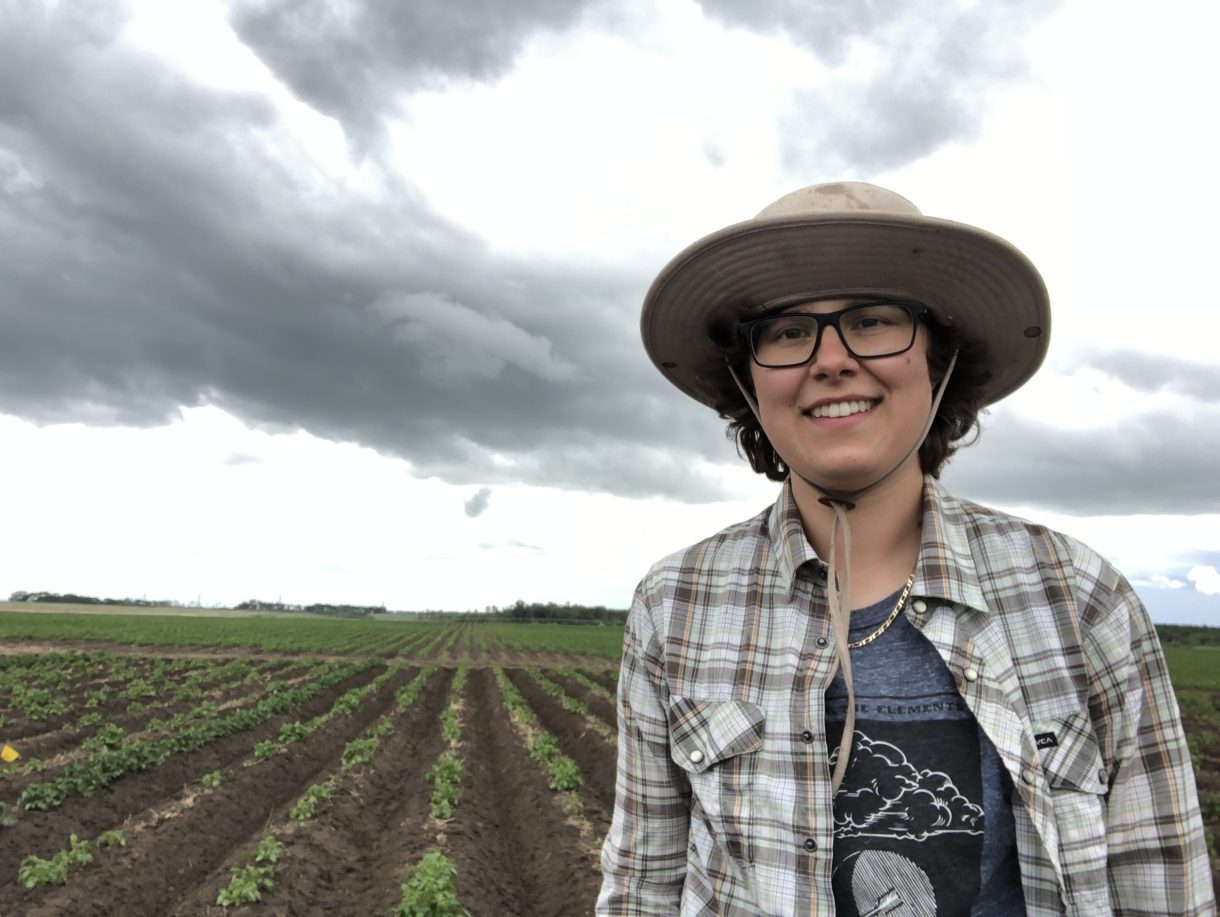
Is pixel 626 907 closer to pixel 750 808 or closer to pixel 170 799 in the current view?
pixel 750 808

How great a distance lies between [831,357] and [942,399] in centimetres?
59

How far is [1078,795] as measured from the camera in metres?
1.44

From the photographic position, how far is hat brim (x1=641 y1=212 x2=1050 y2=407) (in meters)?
1.64

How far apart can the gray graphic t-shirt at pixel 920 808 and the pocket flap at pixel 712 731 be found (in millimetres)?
161

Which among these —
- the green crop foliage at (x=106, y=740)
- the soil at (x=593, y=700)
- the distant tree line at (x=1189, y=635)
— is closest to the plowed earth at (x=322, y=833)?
the green crop foliage at (x=106, y=740)

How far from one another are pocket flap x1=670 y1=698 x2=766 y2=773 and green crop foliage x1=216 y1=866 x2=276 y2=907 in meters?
6.53

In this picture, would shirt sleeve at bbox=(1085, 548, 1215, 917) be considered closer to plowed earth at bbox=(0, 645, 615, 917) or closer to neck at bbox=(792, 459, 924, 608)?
neck at bbox=(792, 459, 924, 608)

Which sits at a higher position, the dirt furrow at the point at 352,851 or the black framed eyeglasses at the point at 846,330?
the black framed eyeglasses at the point at 846,330

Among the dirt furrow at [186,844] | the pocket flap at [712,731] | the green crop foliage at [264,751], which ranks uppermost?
the pocket flap at [712,731]

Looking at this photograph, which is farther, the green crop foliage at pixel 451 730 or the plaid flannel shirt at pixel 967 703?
the green crop foliage at pixel 451 730

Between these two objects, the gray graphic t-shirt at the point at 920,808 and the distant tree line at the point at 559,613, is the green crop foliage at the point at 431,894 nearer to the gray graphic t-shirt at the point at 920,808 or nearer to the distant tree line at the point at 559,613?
the gray graphic t-shirt at the point at 920,808

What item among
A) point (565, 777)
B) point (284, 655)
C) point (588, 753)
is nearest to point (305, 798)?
point (565, 777)

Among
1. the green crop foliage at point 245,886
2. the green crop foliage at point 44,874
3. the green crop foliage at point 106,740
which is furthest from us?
the green crop foliage at point 106,740

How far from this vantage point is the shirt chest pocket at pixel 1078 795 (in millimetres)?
1399
